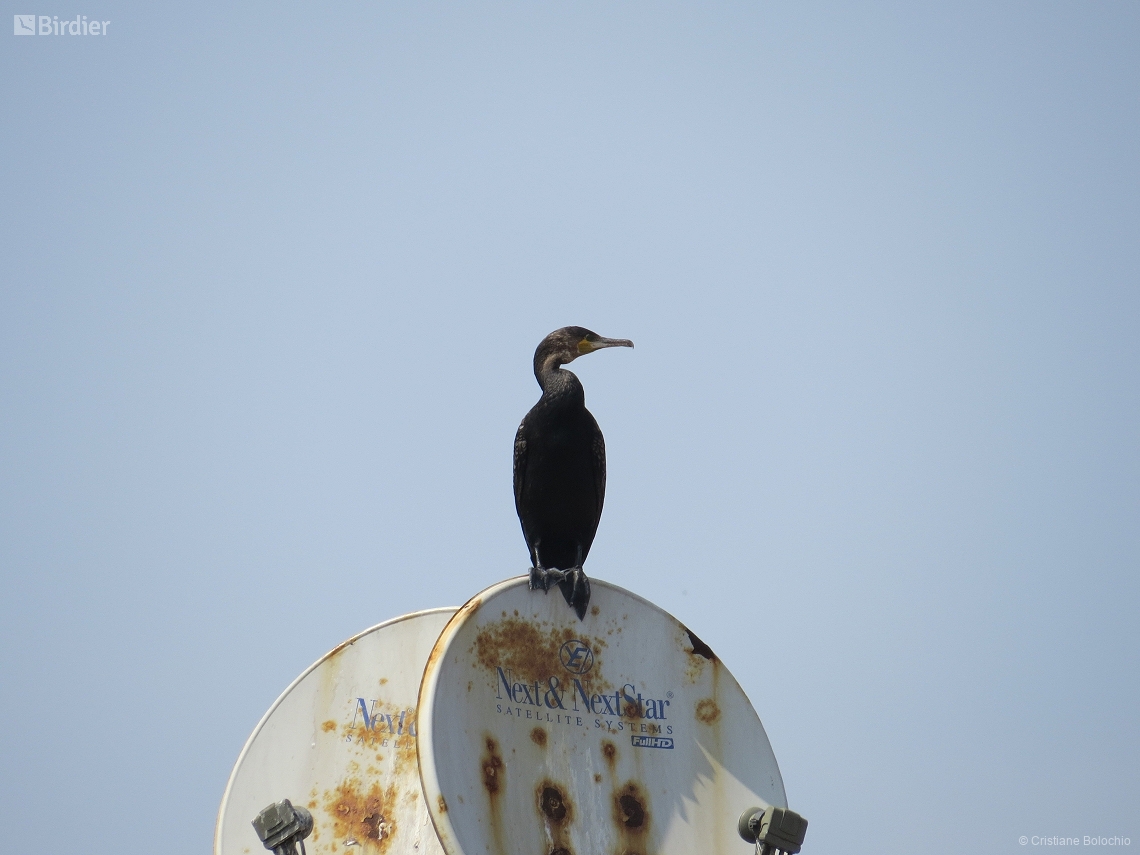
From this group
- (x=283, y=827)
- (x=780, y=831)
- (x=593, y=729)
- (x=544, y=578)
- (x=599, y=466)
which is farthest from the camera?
(x=599, y=466)

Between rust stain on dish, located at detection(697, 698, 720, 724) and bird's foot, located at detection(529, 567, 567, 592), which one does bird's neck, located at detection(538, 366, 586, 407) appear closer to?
bird's foot, located at detection(529, 567, 567, 592)

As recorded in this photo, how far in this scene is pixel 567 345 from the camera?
23.7ft

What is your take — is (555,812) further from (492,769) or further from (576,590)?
(576,590)

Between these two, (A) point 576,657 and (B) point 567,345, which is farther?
Answer: (B) point 567,345

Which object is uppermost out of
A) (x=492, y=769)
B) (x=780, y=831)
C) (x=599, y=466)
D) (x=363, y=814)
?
(x=599, y=466)

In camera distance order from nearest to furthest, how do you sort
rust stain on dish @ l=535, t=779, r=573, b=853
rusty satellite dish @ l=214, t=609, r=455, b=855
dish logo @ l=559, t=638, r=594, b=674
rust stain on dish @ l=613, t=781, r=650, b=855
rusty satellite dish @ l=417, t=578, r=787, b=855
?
rusty satellite dish @ l=417, t=578, r=787, b=855 → rust stain on dish @ l=535, t=779, r=573, b=853 → rust stain on dish @ l=613, t=781, r=650, b=855 → dish logo @ l=559, t=638, r=594, b=674 → rusty satellite dish @ l=214, t=609, r=455, b=855

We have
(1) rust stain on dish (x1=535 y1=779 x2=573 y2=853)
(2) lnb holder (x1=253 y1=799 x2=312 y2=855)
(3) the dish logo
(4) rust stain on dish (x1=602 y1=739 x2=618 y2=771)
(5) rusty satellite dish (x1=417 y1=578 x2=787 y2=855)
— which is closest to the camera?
(2) lnb holder (x1=253 y1=799 x2=312 y2=855)

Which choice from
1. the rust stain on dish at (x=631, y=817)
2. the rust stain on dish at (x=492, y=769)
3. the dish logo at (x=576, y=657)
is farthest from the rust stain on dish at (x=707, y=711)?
the rust stain on dish at (x=492, y=769)

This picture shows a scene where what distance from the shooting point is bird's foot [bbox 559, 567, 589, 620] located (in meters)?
5.58

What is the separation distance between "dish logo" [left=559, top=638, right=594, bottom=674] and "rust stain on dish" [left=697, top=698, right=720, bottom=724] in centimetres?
61

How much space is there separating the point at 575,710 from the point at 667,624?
2.31 feet

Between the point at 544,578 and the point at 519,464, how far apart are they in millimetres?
1843

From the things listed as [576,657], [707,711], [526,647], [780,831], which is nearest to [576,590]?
[576,657]

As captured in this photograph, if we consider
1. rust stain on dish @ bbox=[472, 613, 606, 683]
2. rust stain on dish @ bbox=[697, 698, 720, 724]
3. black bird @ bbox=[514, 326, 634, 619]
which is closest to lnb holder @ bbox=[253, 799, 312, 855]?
rust stain on dish @ bbox=[472, 613, 606, 683]
